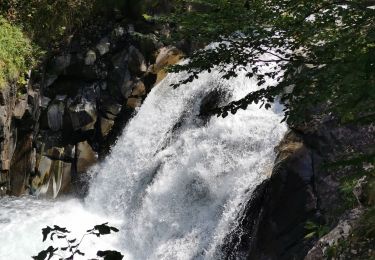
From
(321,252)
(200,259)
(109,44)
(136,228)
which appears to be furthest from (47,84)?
(321,252)

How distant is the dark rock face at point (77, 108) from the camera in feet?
42.4

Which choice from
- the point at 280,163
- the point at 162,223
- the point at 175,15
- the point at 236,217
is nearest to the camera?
the point at 175,15

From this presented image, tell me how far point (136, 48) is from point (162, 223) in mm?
5894

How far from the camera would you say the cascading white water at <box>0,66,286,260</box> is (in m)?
8.32

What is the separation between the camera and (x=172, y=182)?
9680mm

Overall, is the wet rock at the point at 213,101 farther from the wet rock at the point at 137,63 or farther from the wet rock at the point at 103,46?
the wet rock at the point at 103,46

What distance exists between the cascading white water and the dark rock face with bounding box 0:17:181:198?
643mm

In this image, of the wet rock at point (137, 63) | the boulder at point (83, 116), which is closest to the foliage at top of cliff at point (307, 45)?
the wet rock at point (137, 63)

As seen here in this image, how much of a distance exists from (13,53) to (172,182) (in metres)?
6.40

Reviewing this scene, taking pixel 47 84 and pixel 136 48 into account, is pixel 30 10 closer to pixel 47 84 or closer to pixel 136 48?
pixel 47 84

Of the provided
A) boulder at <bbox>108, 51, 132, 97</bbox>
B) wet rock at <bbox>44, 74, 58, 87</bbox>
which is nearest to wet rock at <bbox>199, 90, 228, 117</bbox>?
boulder at <bbox>108, 51, 132, 97</bbox>

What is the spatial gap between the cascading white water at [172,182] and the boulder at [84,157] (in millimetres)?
511

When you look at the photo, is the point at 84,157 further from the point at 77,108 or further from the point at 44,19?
the point at 44,19

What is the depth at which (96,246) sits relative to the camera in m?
9.36
